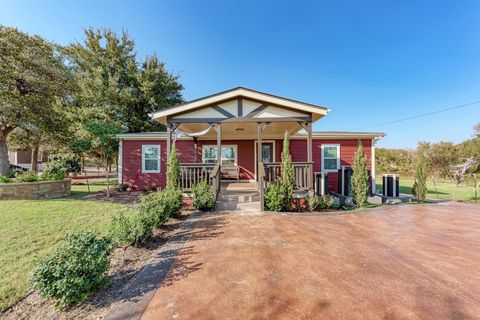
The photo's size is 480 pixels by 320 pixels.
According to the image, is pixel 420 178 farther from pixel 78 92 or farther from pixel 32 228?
pixel 78 92

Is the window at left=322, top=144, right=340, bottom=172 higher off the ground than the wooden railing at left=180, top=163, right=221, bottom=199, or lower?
higher

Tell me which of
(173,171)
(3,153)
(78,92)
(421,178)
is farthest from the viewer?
(78,92)

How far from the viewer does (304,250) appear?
333cm

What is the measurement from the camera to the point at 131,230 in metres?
3.38

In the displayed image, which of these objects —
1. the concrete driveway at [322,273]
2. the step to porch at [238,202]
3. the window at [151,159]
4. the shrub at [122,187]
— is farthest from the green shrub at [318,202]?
the shrub at [122,187]

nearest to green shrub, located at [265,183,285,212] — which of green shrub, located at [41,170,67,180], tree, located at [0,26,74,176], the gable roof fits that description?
the gable roof

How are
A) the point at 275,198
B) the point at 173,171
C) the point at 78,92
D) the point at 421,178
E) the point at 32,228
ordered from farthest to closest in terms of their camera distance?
the point at 78,92
the point at 421,178
the point at 173,171
the point at 275,198
the point at 32,228

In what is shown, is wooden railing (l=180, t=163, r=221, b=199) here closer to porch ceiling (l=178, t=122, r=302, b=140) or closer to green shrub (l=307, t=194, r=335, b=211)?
porch ceiling (l=178, t=122, r=302, b=140)

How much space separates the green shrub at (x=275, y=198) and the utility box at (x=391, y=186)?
5.50 m

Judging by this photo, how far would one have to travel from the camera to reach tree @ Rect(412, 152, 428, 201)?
7.24m

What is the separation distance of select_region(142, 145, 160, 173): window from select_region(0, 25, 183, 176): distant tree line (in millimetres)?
1546

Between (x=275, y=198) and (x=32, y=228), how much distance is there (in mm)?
5809

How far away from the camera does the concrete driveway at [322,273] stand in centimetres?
197

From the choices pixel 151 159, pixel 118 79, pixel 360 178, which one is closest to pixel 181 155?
pixel 151 159
